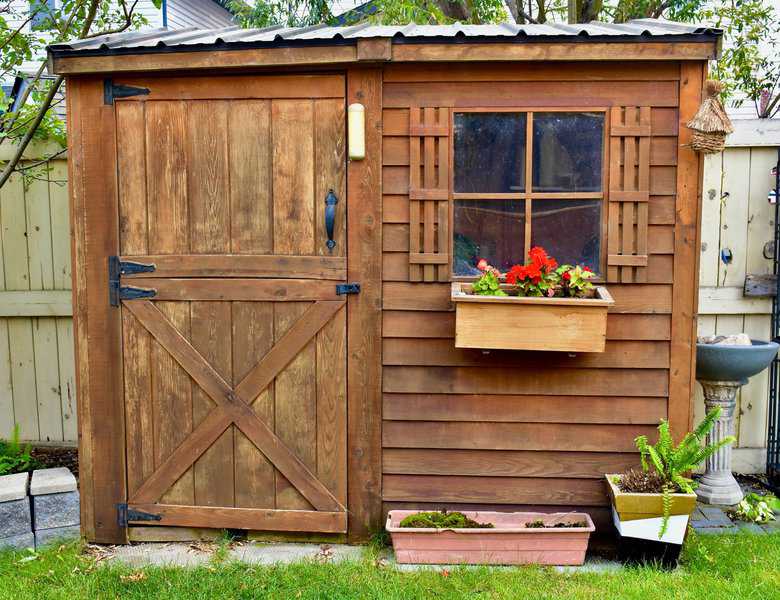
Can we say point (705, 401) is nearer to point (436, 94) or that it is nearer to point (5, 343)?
point (436, 94)

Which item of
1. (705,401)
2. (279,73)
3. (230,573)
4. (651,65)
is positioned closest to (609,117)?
(651,65)

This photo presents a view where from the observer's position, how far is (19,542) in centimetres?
346

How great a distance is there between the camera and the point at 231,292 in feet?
11.3

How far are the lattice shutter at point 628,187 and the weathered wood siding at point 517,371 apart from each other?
5 cm

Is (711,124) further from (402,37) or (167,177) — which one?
(167,177)

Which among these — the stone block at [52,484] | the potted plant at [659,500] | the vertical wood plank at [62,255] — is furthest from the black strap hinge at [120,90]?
the potted plant at [659,500]

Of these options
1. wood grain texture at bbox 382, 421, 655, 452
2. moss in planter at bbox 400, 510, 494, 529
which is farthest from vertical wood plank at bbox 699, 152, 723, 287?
moss in planter at bbox 400, 510, 494, 529

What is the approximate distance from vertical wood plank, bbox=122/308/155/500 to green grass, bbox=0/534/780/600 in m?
0.47

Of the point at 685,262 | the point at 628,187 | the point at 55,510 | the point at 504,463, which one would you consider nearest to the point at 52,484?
the point at 55,510

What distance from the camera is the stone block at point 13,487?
135 inches

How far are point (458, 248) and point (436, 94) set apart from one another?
69cm

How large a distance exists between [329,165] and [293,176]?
0.17 meters

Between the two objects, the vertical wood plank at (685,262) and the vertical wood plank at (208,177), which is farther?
the vertical wood plank at (208,177)

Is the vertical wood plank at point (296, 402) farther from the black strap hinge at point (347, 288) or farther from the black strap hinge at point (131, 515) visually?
the black strap hinge at point (131, 515)
